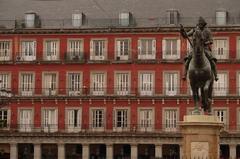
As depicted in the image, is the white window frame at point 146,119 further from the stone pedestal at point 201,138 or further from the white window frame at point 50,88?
the stone pedestal at point 201,138

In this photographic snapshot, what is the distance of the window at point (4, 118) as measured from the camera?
272 feet

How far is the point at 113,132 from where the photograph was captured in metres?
Answer: 79.9

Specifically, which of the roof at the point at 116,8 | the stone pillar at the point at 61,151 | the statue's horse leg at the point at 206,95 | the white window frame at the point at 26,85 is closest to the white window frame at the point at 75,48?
the roof at the point at 116,8

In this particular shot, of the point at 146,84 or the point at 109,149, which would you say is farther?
the point at 146,84

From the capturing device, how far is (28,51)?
84.2m

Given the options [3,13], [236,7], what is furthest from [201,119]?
[3,13]

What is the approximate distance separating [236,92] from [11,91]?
24426mm

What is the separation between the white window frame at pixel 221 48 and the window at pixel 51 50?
1735cm

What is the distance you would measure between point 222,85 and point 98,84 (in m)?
13.4

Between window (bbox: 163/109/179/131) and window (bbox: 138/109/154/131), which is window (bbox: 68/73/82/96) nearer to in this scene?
window (bbox: 138/109/154/131)

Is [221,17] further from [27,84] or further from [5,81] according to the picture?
[5,81]

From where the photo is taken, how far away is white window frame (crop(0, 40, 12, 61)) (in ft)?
277

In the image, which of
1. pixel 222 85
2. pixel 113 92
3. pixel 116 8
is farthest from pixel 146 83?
pixel 116 8

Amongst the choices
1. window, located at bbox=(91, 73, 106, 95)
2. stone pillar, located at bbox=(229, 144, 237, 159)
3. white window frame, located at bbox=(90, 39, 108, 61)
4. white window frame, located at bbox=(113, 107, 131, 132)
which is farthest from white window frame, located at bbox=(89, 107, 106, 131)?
stone pillar, located at bbox=(229, 144, 237, 159)
